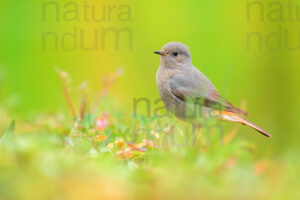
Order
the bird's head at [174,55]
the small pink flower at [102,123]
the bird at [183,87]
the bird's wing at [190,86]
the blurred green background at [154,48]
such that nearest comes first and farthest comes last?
the small pink flower at [102,123], the bird at [183,87], the bird's wing at [190,86], the bird's head at [174,55], the blurred green background at [154,48]

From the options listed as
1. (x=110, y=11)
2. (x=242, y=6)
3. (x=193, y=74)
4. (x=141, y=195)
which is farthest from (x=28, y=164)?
(x=242, y=6)

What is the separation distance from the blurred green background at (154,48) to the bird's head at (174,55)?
149cm

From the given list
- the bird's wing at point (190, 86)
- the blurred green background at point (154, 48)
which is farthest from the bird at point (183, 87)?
the blurred green background at point (154, 48)

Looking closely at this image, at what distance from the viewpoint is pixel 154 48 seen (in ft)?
19.4

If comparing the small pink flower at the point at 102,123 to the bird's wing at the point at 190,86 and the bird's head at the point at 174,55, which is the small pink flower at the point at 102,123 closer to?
the bird's wing at the point at 190,86

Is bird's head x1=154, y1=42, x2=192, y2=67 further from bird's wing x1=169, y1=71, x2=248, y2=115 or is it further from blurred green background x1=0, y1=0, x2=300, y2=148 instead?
blurred green background x1=0, y1=0, x2=300, y2=148

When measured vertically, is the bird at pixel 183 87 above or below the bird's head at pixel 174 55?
below

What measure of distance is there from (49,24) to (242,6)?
270cm

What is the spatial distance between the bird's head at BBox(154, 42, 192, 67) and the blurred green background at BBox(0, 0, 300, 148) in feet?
4.90

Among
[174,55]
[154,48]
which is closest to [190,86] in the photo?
[174,55]

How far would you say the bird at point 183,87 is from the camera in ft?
11.2

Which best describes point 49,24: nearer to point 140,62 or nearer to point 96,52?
point 96,52

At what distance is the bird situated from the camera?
3.40 metres

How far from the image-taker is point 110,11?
241 inches
